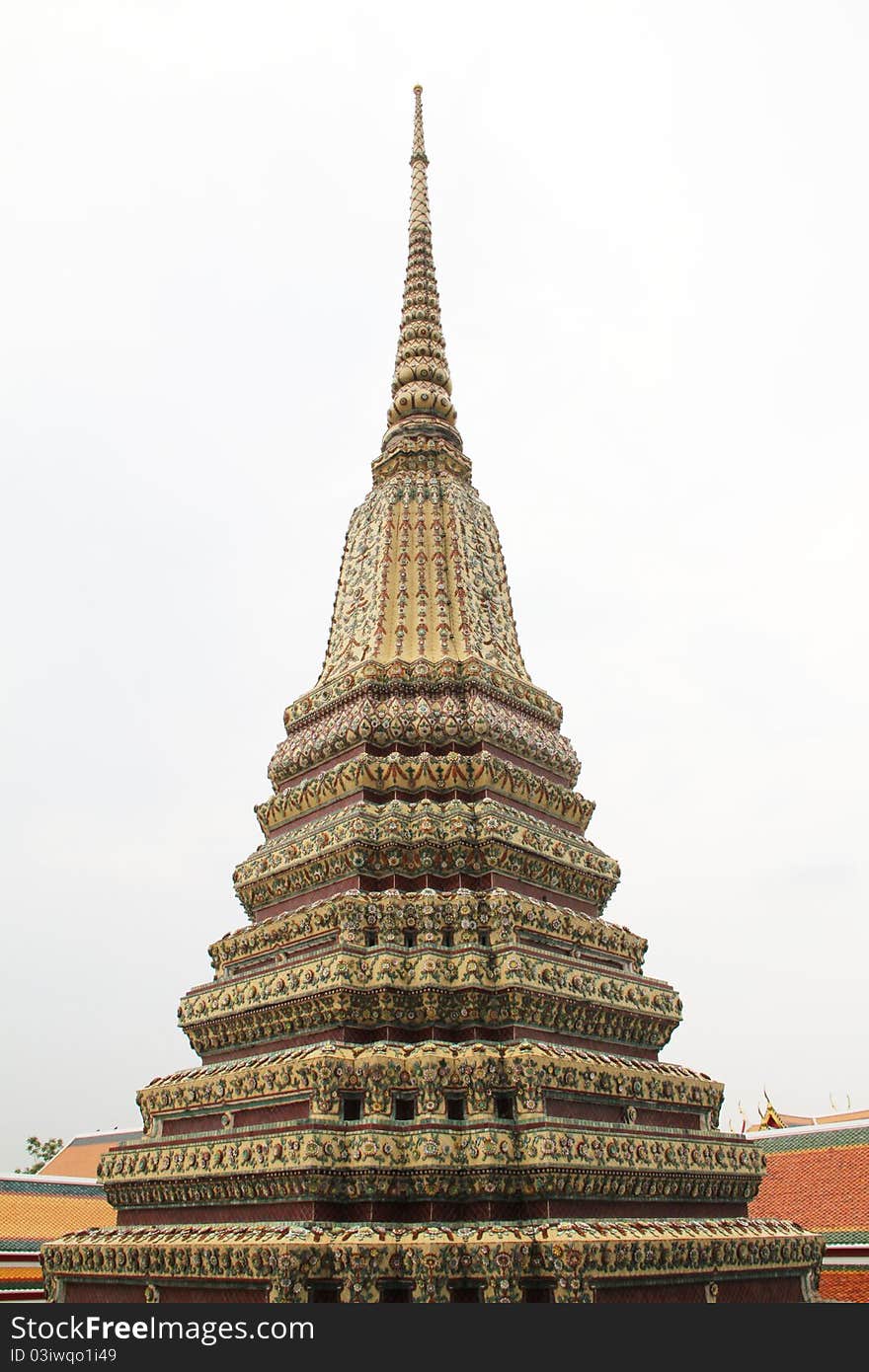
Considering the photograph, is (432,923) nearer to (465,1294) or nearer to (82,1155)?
(465,1294)

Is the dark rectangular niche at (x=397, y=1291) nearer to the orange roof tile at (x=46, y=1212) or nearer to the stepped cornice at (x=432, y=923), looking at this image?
the stepped cornice at (x=432, y=923)

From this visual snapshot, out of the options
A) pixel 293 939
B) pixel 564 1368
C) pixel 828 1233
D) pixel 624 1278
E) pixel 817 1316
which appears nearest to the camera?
pixel 564 1368

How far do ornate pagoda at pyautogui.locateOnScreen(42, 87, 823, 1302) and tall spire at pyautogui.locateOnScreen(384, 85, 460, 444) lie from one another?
12.5ft

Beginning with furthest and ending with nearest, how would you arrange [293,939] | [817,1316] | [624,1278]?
[293,939]
[624,1278]
[817,1316]

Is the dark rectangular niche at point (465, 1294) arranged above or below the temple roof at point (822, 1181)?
below

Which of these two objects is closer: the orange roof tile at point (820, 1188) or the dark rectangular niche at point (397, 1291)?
the dark rectangular niche at point (397, 1291)

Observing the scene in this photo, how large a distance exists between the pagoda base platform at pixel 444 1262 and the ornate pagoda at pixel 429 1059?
0.02 meters

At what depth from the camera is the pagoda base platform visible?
8875 millimetres

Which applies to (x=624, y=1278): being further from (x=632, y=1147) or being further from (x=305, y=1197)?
(x=305, y=1197)

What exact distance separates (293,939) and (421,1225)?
367 centimetres

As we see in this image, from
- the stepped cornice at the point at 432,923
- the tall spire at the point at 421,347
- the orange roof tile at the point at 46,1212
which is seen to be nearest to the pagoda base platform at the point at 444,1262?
the stepped cornice at the point at 432,923

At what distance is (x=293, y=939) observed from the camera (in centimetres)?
1209

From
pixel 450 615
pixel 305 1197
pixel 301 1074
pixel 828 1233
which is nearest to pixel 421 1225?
pixel 305 1197

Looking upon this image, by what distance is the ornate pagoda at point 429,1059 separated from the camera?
9422mm
